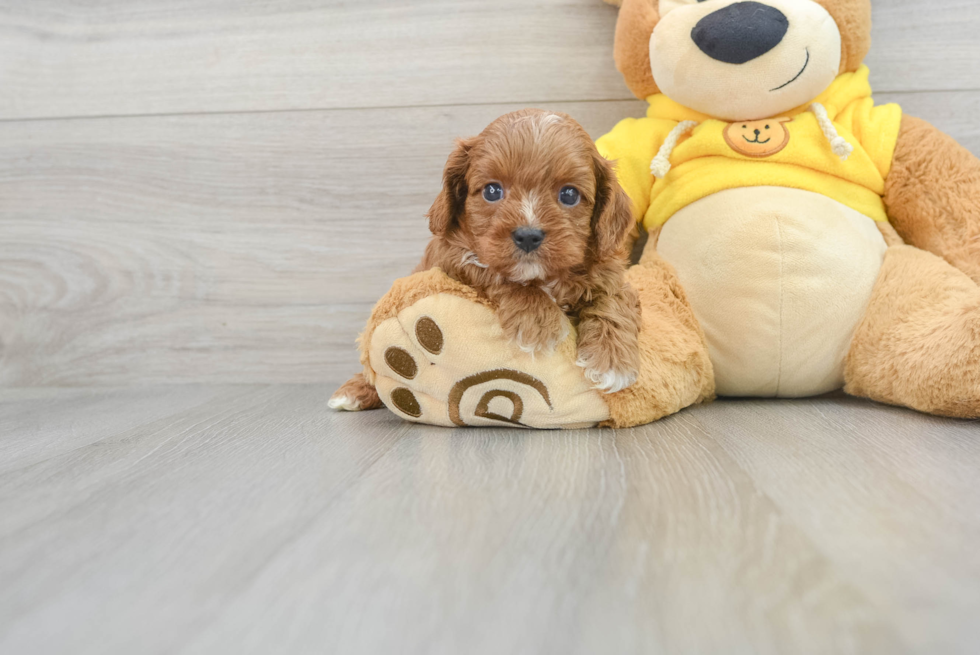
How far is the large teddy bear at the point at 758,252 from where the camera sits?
0.99 m

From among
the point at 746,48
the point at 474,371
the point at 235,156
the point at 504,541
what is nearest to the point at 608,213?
the point at 474,371

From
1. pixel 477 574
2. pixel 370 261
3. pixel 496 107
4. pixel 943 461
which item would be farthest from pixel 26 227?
pixel 943 461

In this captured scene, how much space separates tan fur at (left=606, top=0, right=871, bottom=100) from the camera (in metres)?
1.18

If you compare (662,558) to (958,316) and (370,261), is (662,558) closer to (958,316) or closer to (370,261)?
(958,316)

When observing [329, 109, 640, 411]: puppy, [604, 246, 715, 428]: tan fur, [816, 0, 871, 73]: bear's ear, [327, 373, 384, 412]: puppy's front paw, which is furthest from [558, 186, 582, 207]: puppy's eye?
[816, 0, 871, 73]: bear's ear

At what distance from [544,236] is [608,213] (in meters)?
0.13

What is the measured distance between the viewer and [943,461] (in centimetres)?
81

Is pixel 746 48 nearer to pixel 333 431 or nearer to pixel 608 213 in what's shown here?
pixel 608 213

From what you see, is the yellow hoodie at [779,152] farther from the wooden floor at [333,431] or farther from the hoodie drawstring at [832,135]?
the wooden floor at [333,431]

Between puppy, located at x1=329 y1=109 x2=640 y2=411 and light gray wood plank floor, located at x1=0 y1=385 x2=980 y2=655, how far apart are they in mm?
158

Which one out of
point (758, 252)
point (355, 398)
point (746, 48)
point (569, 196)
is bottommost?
point (355, 398)

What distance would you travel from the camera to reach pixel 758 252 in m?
1.15

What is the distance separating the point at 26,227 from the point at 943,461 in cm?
182

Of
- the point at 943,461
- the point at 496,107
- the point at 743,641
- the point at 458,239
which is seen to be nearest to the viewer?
the point at 743,641
